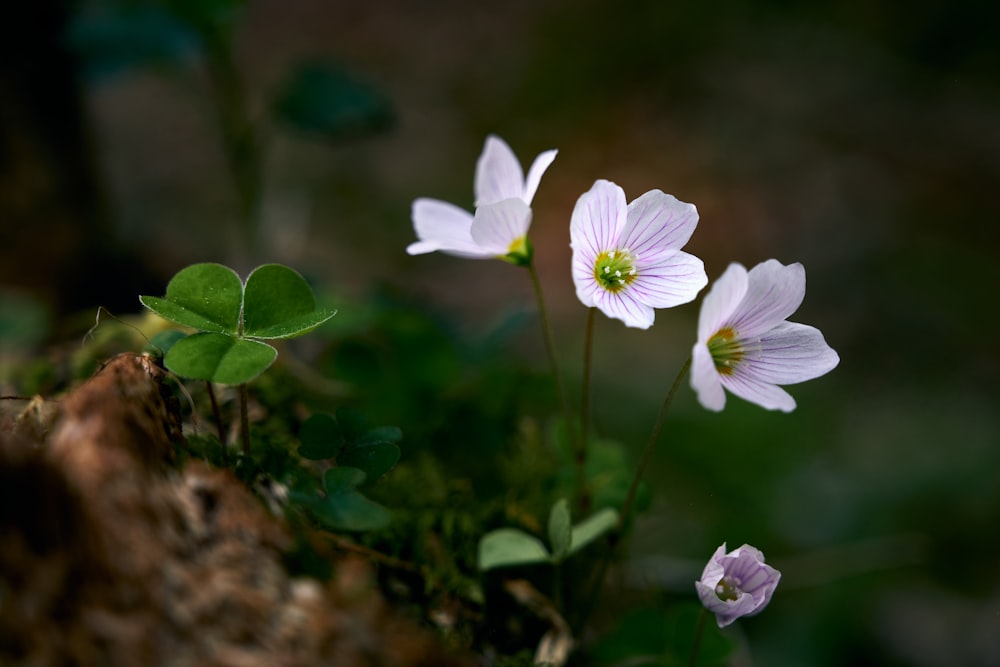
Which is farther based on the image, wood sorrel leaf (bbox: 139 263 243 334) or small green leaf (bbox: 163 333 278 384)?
wood sorrel leaf (bbox: 139 263 243 334)

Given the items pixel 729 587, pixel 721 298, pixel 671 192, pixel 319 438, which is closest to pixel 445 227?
pixel 319 438

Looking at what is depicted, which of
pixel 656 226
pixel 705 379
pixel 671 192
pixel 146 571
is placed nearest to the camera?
pixel 146 571

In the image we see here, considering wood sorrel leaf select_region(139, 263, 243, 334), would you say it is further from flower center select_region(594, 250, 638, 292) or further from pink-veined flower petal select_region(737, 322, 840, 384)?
pink-veined flower petal select_region(737, 322, 840, 384)

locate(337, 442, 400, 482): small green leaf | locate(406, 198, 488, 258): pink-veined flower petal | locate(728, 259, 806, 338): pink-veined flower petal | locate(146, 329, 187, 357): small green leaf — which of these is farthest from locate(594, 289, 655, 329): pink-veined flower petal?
locate(146, 329, 187, 357): small green leaf

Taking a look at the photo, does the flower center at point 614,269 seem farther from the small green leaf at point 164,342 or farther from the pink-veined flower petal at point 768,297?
the small green leaf at point 164,342

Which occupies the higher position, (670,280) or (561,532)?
(670,280)

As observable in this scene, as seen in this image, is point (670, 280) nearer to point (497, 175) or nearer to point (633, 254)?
point (633, 254)

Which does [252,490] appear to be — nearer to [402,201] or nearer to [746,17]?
[402,201]
